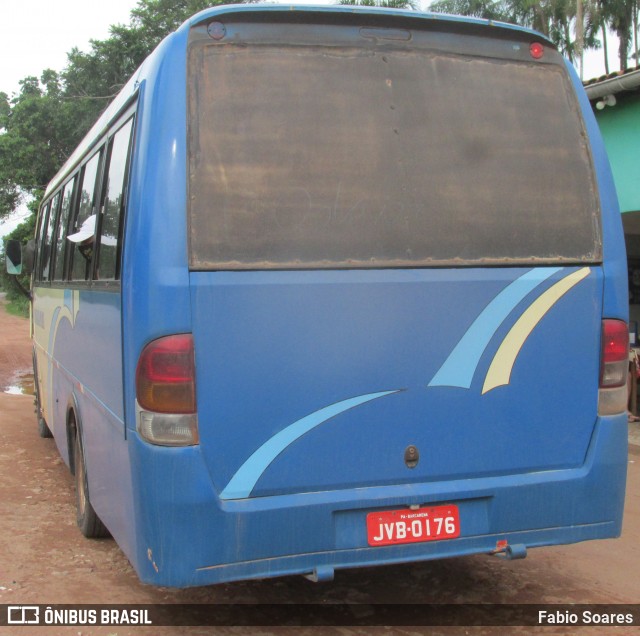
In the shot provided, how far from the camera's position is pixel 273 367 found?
348 cm

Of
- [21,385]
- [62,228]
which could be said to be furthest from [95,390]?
[21,385]

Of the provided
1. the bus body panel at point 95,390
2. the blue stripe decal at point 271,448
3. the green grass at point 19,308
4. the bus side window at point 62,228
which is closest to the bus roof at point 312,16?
the bus body panel at point 95,390

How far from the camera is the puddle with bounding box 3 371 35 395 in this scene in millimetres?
13820

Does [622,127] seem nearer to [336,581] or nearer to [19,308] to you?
[336,581]

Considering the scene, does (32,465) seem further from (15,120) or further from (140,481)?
(15,120)

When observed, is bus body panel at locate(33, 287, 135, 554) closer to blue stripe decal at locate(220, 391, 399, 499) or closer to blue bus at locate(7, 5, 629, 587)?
blue bus at locate(7, 5, 629, 587)

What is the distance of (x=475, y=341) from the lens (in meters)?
3.72

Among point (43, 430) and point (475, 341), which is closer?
point (475, 341)

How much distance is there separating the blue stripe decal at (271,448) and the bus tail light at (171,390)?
0.81 feet

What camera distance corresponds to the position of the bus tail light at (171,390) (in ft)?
11.1

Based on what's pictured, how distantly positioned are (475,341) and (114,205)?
1.88m

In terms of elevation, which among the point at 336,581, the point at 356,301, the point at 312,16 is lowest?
the point at 336,581

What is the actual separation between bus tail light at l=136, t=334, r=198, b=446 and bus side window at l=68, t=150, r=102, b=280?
5.01 ft

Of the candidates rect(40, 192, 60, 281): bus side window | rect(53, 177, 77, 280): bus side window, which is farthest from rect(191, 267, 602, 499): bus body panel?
rect(40, 192, 60, 281): bus side window
